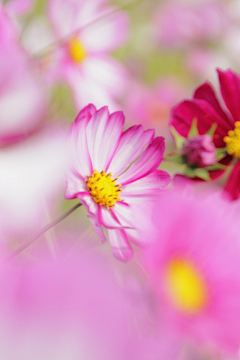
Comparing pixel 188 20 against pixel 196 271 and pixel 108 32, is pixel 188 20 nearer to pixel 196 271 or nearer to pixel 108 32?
pixel 108 32

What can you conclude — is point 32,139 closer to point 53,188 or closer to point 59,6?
point 53,188

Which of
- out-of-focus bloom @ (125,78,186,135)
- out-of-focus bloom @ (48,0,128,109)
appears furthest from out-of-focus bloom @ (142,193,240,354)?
out-of-focus bloom @ (125,78,186,135)

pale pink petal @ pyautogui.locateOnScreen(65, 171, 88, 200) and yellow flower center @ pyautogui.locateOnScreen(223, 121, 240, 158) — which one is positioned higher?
pale pink petal @ pyautogui.locateOnScreen(65, 171, 88, 200)

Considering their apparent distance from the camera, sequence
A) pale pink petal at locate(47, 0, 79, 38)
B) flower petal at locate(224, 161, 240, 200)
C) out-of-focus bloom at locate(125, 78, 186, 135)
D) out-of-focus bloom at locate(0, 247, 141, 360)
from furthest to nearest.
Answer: out-of-focus bloom at locate(125, 78, 186, 135) → pale pink petal at locate(47, 0, 79, 38) → flower petal at locate(224, 161, 240, 200) → out-of-focus bloom at locate(0, 247, 141, 360)

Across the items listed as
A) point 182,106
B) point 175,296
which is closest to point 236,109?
point 182,106

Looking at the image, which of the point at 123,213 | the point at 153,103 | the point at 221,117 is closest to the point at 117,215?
the point at 123,213

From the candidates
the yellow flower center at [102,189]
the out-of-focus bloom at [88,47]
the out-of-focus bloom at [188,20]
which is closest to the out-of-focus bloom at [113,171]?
the yellow flower center at [102,189]

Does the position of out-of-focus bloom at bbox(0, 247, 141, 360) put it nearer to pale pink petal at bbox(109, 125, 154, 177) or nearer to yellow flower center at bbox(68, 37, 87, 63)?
pale pink petal at bbox(109, 125, 154, 177)

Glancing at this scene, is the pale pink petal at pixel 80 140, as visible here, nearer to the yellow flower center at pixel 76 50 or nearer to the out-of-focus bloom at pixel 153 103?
the yellow flower center at pixel 76 50
